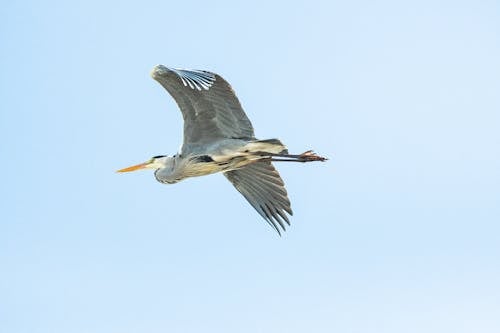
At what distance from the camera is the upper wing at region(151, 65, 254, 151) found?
1263 centimetres

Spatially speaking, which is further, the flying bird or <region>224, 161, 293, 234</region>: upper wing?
<region>224, 161, 293, 234</region>: upper wing

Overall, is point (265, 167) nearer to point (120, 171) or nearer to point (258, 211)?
point (258, 211)

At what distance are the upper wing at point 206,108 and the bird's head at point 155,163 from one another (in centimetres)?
52

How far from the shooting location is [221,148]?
1340cm

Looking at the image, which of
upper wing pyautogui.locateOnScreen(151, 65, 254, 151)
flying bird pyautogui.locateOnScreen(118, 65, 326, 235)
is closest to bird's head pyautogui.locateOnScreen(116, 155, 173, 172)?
flying bird pyautogui.locateOnScreen(118, 65, 326, 235)

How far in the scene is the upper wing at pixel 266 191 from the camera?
14.4m

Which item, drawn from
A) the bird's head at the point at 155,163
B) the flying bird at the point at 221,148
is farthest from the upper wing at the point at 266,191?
the bird's head at the point at 155,163

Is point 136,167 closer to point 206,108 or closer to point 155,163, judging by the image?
point 155,163

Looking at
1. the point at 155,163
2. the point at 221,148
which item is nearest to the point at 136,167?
the point at 155,163

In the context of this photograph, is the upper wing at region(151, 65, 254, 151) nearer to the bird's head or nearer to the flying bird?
the flying bird

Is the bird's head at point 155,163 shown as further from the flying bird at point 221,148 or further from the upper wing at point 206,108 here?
the upper wing at point 206,108

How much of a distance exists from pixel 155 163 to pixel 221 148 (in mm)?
1371

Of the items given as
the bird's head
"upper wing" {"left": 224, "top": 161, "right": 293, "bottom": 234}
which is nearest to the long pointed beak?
the bird's head

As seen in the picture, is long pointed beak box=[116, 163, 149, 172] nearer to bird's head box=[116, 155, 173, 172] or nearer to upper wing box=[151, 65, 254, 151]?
bird's head box=[116, 155, 173, 172]
